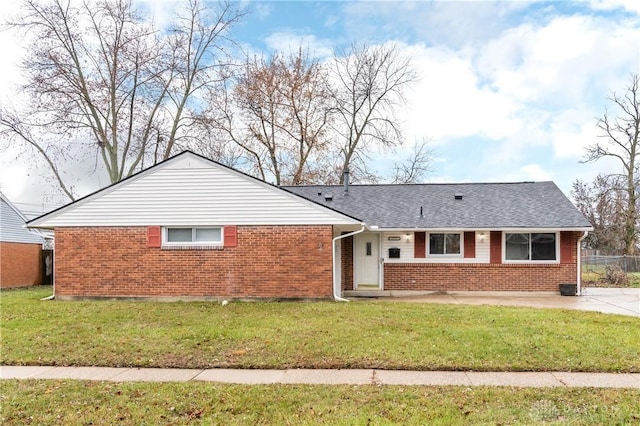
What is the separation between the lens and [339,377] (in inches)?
225

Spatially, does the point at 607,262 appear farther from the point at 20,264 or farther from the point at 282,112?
the point at 20,264

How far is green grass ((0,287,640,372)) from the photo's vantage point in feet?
20.8

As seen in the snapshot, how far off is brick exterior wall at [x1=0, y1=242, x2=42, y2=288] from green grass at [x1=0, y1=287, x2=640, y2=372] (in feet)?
33.4

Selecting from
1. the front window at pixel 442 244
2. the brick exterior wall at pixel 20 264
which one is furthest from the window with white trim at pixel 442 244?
the brick exterior wall at pixel 20 264

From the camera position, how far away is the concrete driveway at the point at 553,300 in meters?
11.6

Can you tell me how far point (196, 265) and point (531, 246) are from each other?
→ 10687mm

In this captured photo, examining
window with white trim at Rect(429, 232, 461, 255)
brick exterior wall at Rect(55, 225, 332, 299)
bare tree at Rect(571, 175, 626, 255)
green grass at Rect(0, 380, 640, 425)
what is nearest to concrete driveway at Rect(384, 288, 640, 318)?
window with white trim at Rect(429, 232, 461, 255)

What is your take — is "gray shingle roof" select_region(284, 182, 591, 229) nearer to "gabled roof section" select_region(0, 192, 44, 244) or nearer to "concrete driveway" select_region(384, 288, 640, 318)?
"concrete driveway" select_region(384, 288, 640, 318)

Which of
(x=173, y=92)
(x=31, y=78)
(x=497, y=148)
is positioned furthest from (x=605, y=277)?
(x=31, y=78)

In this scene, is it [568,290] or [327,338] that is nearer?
[327,338]

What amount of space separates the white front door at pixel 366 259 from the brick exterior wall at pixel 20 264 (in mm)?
15027

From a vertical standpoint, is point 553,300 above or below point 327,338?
below

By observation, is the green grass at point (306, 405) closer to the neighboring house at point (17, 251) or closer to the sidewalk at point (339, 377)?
the sidewalk at point (339, 377)

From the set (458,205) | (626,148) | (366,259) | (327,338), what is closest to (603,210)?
(626,148)
